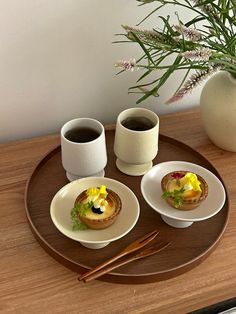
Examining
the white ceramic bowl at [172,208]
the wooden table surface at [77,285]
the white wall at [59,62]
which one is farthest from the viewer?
the white wall at [59,62]

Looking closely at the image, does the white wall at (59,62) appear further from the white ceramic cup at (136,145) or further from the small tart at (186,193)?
the small tart at (186,193)

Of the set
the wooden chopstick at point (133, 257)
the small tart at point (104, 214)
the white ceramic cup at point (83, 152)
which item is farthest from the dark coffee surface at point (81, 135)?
the wooden chopstick at point (133, 257)

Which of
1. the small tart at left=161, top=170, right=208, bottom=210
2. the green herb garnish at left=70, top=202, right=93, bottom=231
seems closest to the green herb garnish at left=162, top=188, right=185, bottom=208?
the small tart at left=161, top=170, right=208, bottom=210

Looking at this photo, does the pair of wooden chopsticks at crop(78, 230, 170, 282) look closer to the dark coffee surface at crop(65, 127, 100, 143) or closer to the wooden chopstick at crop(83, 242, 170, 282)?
the wooden chopstick at crop(83, 242, 170, 282)

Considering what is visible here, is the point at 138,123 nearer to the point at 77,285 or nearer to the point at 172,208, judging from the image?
the point at 172,208

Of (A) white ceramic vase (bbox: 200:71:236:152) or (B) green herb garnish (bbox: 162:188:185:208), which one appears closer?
(B) green herb garnish (bbox: 162:188:185:208)
